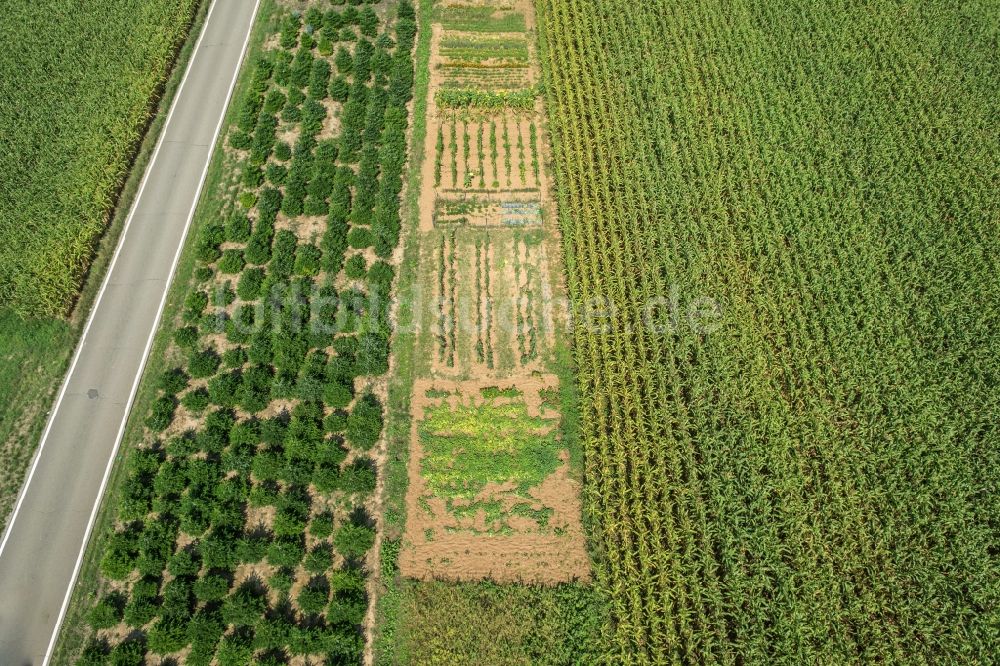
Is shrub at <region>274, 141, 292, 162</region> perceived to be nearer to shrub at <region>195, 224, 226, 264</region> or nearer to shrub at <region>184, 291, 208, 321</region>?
shrub at <region>195, 224, 226, 264</region>

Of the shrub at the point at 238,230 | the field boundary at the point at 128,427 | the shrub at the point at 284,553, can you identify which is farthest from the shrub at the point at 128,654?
the shrub at the point at 238,230

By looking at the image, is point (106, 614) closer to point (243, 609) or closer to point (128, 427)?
point (243, 609)

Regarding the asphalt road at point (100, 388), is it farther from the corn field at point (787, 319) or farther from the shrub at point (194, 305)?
the corn field at point (787, 319)

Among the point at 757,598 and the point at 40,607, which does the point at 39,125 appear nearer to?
the point at 40,607

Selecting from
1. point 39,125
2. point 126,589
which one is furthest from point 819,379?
point 39,125

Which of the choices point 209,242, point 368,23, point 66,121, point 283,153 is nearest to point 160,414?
point 209,242

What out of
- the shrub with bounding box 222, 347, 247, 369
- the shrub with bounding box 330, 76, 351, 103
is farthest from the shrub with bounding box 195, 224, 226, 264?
the shrub with bounding box 330, 76, 351, 103

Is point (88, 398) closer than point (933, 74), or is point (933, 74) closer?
point (88, 398)
